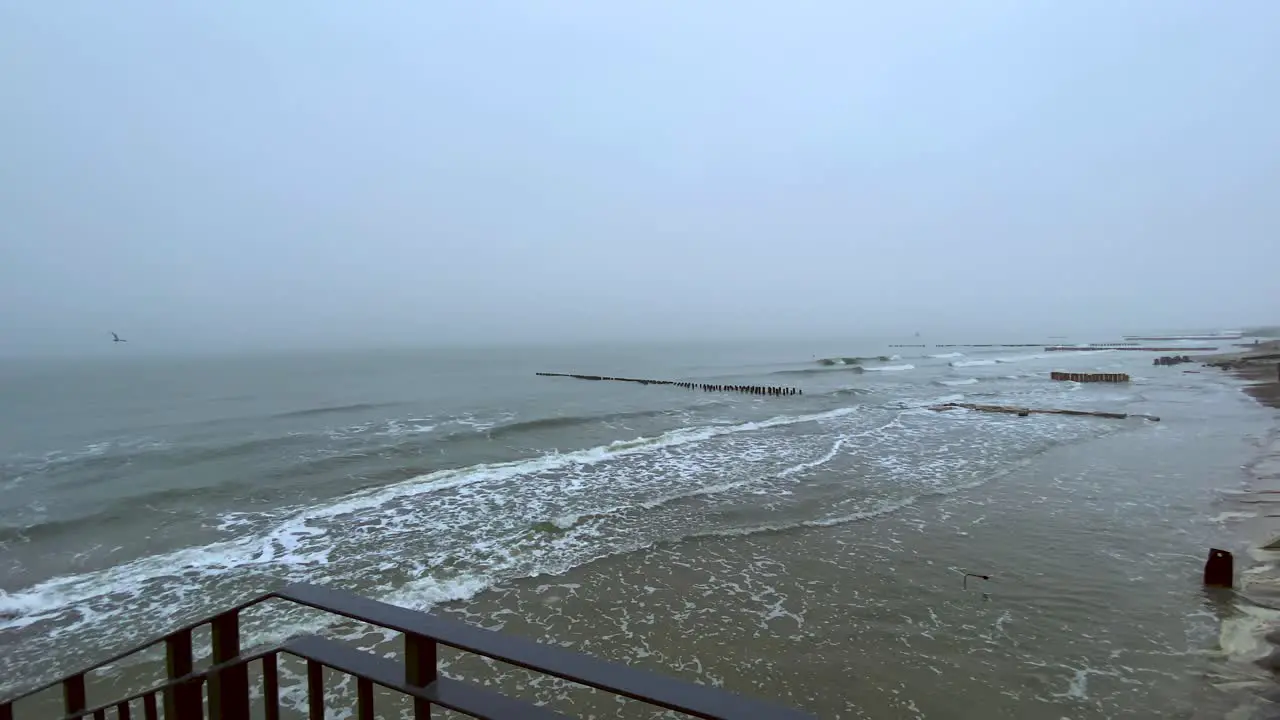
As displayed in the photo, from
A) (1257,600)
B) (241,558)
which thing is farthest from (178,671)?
(1257,600)

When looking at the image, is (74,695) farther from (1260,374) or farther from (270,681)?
(1260,374)

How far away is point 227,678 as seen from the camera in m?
2.49

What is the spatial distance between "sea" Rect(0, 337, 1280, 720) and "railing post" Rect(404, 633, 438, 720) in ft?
17.3

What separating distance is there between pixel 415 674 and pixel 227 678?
121 cm

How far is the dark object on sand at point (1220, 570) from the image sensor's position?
8.59 m

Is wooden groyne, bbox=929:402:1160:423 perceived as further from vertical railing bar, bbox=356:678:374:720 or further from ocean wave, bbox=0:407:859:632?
vertical railing bar, bbox=356:678:374:720

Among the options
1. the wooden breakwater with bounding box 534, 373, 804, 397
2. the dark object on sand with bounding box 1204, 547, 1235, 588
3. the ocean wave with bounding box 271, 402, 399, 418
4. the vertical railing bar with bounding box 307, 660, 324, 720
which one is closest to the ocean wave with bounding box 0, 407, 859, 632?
the vertical railing bar with bounding box 307, 660, 324, 720

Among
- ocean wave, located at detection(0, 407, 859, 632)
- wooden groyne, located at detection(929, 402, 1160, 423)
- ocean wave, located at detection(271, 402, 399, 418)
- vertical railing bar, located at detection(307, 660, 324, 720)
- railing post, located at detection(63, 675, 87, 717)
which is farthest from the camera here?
ocean wave, located at detection(271, 402, 399, 418)

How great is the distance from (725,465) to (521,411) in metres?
18.9

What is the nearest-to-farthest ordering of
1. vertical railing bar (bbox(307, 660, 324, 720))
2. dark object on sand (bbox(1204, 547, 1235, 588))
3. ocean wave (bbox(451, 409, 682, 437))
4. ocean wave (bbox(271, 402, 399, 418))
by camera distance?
1. vertical railing bar (bbox(307, 660, 324, 720))
2. dark object on sand (bbox(1204, 547, 1235, 588))
3. ocean wave (bbox(451, 409, 682, 437))
4. ocean wave (bbox(271, 402, 399, 418))

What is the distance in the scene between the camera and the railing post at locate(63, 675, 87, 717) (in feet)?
9.46

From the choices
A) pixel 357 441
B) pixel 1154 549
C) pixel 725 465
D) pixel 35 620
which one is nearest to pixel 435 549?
pixel 35 620

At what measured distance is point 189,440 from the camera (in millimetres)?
27125

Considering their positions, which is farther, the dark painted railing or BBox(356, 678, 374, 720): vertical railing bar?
BBox(356, 678, 374, 720): vertical railing bar
